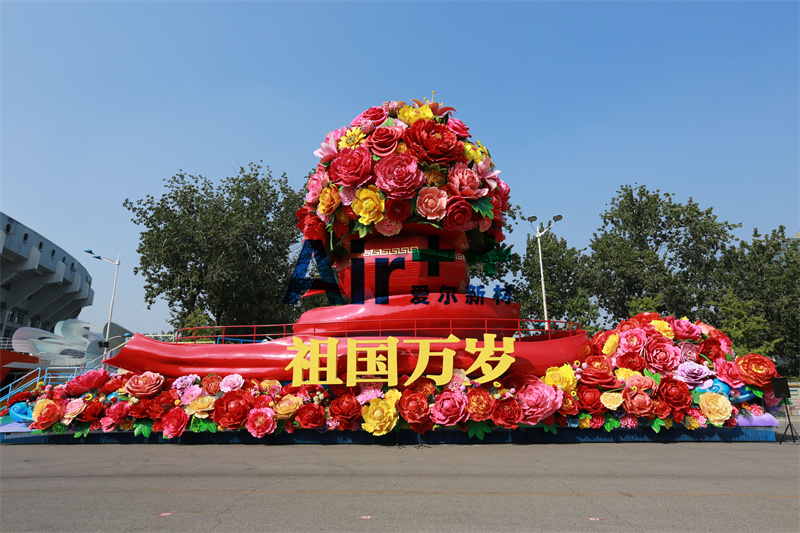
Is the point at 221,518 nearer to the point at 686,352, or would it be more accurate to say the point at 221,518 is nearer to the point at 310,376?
the point at 310,376

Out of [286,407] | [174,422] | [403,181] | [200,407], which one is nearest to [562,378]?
[403,181]

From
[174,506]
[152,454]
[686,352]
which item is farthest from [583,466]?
[152,454]

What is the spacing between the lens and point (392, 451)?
9.99m

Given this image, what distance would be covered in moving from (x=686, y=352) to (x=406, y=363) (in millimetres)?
7095

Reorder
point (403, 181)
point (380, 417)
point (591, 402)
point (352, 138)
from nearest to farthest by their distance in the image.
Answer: point (380, 417) < point (591, 402) < point (403, 181) < point (352, 138)

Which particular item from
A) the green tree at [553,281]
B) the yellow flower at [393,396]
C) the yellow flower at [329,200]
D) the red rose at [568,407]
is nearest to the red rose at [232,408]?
the yellow flower at [393,396]

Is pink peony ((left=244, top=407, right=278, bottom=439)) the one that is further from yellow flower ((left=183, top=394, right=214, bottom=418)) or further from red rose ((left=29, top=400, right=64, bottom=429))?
red rose ((left=29, top=400, right=64, bottom=429))

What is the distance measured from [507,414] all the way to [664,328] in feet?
16.7

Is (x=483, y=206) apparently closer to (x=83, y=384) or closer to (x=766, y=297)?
(x=83, y=384)

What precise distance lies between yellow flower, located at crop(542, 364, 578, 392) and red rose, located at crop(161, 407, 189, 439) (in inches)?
329

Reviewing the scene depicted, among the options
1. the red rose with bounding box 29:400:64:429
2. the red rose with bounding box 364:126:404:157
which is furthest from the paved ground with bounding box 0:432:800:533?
the red rose with bounding box 364:126:404:157

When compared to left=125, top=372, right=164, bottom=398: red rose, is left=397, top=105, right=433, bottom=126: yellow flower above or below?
above

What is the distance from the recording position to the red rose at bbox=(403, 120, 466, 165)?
12406 mm

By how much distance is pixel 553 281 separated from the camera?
35.3 meters
